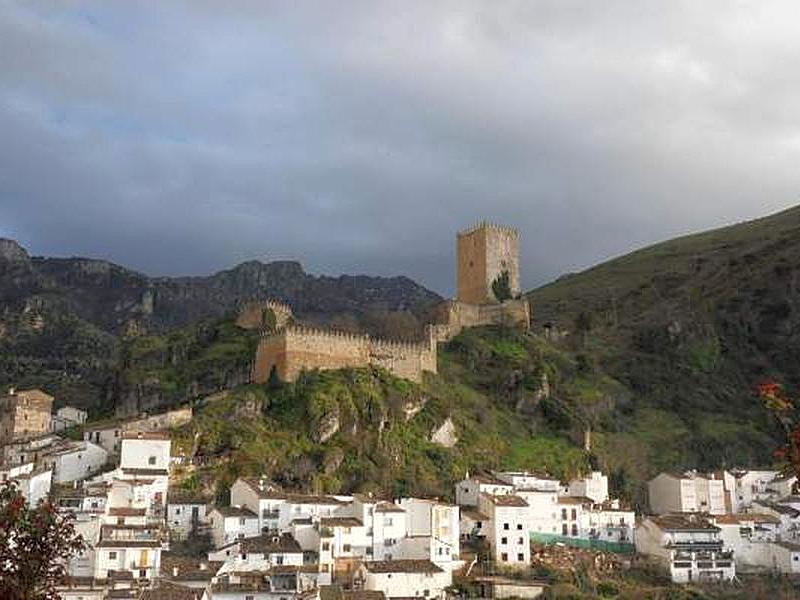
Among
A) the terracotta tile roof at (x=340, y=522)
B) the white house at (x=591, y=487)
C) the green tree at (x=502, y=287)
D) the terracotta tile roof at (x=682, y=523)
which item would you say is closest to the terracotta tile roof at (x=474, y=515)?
the terracotta tile roof at (x=340, y=522)

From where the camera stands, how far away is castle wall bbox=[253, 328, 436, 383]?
6981 centimetres

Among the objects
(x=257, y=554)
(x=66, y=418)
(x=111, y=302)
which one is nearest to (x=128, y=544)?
(x=257, y=554)

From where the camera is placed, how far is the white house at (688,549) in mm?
61438

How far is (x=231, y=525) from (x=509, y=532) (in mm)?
16334

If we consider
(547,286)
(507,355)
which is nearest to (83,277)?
(547,286)

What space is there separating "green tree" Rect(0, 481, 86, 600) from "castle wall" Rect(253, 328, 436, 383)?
55.8 metres

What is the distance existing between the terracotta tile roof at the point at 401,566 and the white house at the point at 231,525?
21.9ft

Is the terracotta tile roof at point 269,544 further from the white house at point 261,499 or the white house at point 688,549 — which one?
the white house at point 688,549

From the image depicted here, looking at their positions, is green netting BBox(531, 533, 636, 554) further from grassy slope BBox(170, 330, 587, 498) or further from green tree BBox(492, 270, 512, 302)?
green tree BBox(492, 270, 512, 302)

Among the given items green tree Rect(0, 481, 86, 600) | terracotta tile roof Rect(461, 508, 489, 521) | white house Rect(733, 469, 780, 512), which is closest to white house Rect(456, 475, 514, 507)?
terracotta tile roof Rect(461, 508, 489, 521)

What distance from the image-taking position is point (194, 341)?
76.6 meters

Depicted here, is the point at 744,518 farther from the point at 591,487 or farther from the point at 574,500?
the point at 574,500

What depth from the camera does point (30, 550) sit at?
13.2 m

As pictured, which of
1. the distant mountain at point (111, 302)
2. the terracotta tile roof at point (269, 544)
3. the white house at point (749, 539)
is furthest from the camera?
the distant mountain at point (111, 302)
